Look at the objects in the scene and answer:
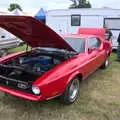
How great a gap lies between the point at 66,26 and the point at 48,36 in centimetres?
888

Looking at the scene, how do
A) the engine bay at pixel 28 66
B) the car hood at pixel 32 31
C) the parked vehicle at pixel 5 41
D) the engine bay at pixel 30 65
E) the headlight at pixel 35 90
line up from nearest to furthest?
1. the headlight at pixel 35 90
2. the car hood at pixel 32 31
3. the engine bay at pixel 28 66
4. the engine bay at pixel 30 65
5. the parked vehicle at pixel 5 41

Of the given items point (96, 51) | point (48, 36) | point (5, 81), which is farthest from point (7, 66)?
point (96, 51)

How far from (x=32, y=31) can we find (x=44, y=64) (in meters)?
0.87

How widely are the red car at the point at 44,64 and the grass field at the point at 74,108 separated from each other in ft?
0.87

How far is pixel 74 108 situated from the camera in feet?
15.3

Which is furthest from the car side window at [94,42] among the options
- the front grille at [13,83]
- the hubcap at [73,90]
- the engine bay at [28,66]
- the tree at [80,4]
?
the tree at [80,4]

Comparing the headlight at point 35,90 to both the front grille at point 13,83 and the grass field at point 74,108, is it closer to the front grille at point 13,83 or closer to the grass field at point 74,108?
the front grille at point 13,83

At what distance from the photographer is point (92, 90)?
5699 mm

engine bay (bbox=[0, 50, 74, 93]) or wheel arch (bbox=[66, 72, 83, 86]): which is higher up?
engine bay (bbox=[0, 50, 74, 93])

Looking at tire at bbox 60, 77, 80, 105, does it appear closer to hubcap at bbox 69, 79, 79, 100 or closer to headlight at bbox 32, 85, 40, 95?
hubcap at bbox 69, 79, 79, 100

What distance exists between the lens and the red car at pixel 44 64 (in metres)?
4.12

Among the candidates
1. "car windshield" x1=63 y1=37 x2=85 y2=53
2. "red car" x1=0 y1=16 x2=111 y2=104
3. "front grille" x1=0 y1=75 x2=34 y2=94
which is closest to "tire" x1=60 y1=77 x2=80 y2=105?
"red car" x1=0 y1=16 x2=111 y2=104

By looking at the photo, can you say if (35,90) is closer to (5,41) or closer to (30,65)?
(30,65)

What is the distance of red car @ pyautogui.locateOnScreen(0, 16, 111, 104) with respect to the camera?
4.12 metres
